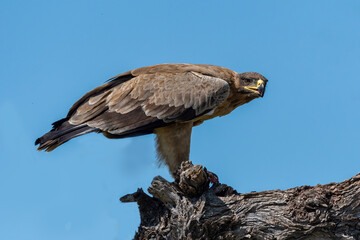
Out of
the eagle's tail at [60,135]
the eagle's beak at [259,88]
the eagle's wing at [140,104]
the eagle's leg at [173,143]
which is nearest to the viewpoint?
the eagle's tail at [60,135]

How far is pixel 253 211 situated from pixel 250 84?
2974mm

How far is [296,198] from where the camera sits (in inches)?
257

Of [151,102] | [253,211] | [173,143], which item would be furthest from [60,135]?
[253,211]

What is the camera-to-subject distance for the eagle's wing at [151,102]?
26.2 feet

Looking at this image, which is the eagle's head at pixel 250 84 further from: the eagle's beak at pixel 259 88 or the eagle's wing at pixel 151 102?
the eagle's wing at pixel 151 102

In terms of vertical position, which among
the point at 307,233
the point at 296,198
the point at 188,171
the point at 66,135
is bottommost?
the point at 307,233

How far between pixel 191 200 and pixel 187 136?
159 centimetres

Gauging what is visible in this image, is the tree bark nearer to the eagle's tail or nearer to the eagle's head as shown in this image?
the eagle's tail

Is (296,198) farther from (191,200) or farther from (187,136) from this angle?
(187,136)

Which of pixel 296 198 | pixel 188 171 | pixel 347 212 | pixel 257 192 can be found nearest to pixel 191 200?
pixel 188 171

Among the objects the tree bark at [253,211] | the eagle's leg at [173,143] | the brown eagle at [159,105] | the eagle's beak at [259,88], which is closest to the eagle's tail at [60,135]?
the brown eagle at [159,105]

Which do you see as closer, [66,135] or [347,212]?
[347,212]

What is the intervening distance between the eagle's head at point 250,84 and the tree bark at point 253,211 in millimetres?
2595

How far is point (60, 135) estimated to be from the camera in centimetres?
775
